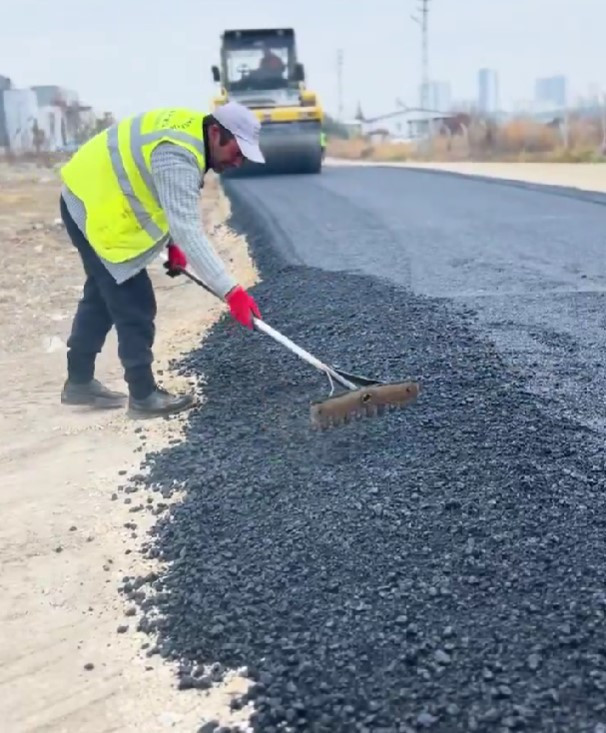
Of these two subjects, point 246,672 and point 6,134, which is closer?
point 246,672

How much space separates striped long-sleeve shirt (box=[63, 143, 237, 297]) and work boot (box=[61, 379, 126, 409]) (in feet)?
3.93

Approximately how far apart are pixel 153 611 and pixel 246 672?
530 millimetres

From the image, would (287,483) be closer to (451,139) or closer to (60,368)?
(60,368)

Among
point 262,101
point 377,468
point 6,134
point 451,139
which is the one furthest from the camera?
point 6,134

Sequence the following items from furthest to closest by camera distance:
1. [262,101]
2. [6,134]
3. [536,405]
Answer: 1. [6,134]
2. [262,101]
3. [536,405]

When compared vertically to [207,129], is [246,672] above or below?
below

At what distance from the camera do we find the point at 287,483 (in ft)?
12.0

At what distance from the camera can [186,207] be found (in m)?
4.33

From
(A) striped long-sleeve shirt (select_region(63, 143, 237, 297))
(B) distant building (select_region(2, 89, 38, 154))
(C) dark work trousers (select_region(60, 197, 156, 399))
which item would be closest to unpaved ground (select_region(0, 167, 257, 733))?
(C) dark work trousers (select_region(60, 197, 156, 399))

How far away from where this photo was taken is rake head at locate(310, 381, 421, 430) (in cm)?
397

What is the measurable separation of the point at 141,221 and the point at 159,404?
0.85 meters

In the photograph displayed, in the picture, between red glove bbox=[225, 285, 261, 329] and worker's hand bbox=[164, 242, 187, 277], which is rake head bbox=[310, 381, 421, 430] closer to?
red glove bbox=[225, 285, 261, 329]

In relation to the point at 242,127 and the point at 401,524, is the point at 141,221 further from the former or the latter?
the point at 401,524

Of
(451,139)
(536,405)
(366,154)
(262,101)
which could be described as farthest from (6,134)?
(536,405)
